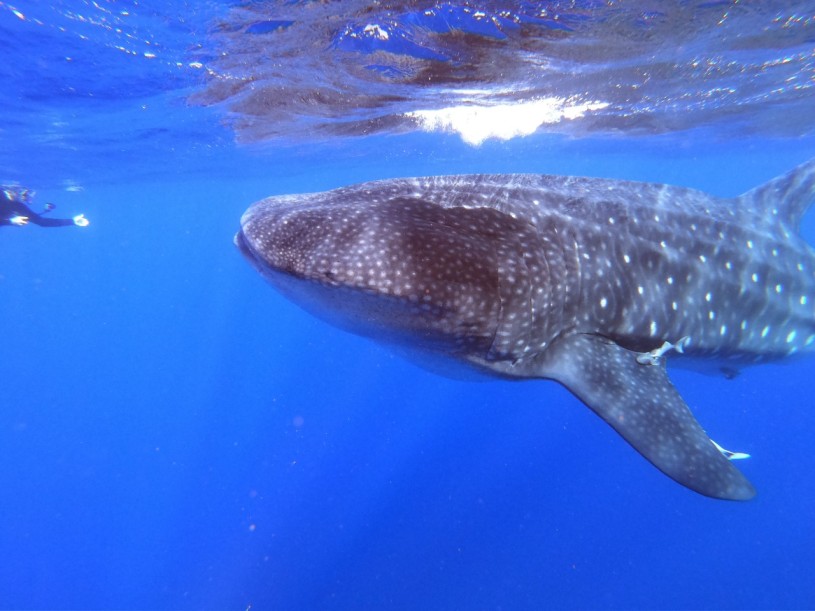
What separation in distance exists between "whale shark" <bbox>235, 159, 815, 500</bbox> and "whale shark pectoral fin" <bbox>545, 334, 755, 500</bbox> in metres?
0.01

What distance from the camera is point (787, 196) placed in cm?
572

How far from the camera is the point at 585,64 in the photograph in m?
11.0

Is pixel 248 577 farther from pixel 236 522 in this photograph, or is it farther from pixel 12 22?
pixel 12 22

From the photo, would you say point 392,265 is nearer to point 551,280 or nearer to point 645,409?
point 551,280

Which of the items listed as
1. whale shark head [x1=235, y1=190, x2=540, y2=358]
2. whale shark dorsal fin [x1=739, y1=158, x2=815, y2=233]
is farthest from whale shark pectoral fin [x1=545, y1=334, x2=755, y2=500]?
whale shark dorsal fin [x1=739, y1=158, x2=815, y2=233]

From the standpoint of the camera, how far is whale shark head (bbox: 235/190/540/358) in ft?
10.1

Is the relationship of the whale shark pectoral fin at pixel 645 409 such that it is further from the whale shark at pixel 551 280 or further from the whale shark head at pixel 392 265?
the whale shark head at pixel 392 265

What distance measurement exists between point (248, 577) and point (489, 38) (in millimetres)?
14828

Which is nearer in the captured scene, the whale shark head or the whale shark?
the whale shark head

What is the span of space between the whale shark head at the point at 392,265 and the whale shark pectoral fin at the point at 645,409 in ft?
2.34

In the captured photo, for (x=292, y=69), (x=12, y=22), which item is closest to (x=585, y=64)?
(x=292, y=69)

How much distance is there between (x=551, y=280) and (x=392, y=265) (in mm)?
1370

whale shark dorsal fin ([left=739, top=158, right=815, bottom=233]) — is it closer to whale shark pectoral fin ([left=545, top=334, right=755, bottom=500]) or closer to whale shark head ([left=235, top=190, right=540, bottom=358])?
whale shark pectoral fin ([left=545, top=334, right=755, bottom=500])

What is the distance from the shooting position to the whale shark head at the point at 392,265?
308cm
